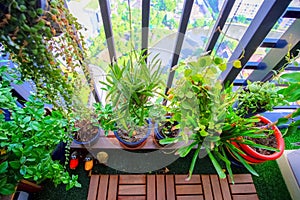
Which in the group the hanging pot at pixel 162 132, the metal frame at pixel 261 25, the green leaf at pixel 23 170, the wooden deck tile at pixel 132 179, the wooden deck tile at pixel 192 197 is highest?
the metal frame at pixel 261 25

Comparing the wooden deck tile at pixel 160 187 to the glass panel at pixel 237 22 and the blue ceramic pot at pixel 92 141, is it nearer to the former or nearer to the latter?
the blue ceramic pot at pixel 92 141

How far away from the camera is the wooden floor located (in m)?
1.46

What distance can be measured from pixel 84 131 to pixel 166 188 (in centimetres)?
69

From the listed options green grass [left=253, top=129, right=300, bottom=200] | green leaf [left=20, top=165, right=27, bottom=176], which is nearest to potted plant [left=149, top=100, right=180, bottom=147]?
green leaf [left=20, top=165, right=27, bottom=176]

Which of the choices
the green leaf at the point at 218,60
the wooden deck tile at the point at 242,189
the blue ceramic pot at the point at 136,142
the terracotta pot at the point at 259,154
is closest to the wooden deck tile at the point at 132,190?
the blue ceramic pot at the point at 136,142

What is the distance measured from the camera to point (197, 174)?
1.64 metres

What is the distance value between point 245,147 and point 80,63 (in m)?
1.16

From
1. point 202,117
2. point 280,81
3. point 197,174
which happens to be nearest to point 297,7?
point 280,81

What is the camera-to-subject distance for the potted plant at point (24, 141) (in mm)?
928

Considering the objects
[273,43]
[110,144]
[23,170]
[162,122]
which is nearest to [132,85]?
[162,122]

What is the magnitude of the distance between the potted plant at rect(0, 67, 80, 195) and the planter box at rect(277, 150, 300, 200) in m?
1.65

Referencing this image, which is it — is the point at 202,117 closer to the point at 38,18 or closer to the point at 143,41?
the point at 143,41

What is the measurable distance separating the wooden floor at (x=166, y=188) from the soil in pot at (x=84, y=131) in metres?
0.27

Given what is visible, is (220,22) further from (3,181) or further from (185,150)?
(3,181)
